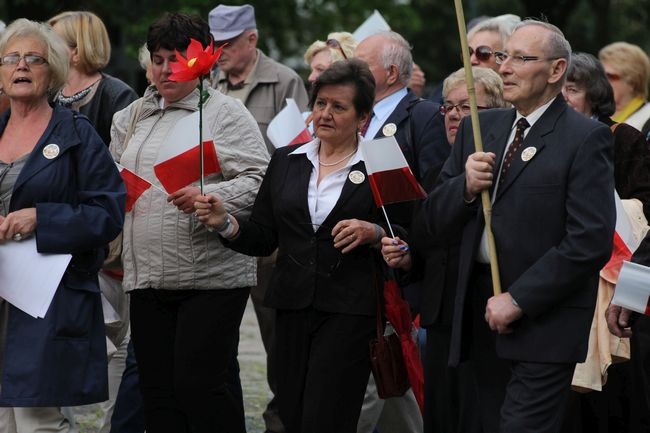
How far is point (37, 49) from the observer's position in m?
6.96

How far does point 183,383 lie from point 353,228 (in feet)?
4.36

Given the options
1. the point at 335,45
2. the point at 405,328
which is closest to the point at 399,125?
the point at 405,328

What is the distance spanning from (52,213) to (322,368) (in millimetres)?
1420

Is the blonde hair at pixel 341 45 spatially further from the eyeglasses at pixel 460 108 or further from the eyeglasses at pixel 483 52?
the eyeglasses at pixel 460 108

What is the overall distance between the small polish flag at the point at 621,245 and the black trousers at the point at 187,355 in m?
1.90

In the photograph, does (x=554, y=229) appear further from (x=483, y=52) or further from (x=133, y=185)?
(x=483, y=52)

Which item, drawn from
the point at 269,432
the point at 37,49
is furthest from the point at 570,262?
the point at 269,432

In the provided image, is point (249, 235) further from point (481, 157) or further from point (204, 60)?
point (481, 157)

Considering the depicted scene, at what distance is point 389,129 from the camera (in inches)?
313

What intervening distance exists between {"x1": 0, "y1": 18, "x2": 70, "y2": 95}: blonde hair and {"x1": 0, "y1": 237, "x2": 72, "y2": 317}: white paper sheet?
2.59ft

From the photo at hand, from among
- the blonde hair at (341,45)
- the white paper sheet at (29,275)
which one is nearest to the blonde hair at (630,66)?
the blonde hair at (341,45)

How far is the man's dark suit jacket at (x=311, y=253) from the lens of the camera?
688 centimetres

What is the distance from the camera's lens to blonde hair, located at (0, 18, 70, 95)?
6961mm

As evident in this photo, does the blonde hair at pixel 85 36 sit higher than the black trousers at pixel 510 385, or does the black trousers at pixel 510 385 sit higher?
the blonde hair at pixel 85 36
